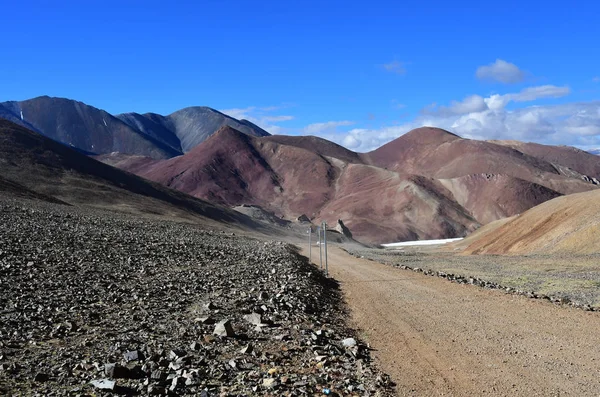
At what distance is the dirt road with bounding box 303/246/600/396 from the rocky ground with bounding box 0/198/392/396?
24.2 inches

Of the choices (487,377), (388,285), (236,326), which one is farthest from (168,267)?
(487,377)

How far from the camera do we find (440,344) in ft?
33.2

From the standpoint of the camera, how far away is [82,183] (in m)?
70.4

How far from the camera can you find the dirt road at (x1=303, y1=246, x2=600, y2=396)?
311 inches

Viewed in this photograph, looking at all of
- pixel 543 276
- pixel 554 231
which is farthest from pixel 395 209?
pixel 543 276

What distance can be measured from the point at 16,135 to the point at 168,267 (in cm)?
7462

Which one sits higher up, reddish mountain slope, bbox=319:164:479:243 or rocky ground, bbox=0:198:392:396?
reddish mountain slope, bbox=319:164:479:243

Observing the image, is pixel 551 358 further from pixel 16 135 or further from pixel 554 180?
pixel 554 180

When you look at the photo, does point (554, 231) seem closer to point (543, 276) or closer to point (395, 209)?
point (543, 276)

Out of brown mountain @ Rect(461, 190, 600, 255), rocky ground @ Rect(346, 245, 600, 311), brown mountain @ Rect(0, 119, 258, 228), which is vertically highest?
brown mountain @ Rect(0, 119, 258, 228)

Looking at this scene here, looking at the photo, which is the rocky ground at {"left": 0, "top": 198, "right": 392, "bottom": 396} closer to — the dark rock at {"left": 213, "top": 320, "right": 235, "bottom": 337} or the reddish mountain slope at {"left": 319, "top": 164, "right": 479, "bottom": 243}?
the dark rock at {"left": 213, "top": 320, "right": 235, "bottom": 337}

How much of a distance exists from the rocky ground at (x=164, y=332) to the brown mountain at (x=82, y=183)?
40940 millimetres

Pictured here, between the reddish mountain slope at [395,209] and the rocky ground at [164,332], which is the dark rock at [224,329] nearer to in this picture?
the rocky ground at [164,332]

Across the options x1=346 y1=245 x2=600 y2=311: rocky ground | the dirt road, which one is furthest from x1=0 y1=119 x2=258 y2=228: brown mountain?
the dirt road
